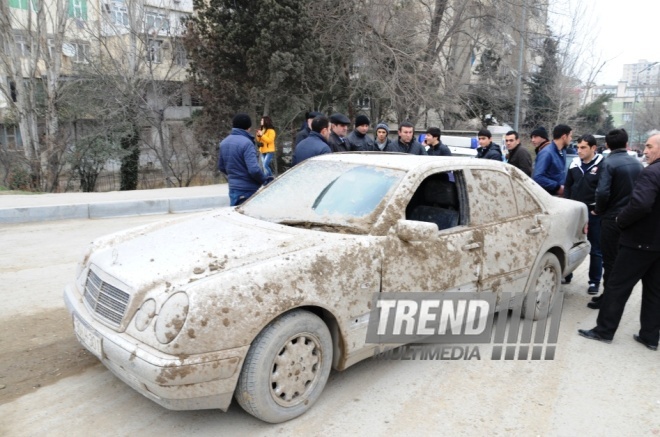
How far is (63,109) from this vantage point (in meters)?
19.2

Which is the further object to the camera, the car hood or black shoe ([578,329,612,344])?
black shoe ([578,329,612,344])

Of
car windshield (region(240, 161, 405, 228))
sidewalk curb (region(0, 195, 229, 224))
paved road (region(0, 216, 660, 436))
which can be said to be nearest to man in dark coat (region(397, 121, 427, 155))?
car windshield (region(240, 161, 405, 228))

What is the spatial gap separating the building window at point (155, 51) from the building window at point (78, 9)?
2.71 metres

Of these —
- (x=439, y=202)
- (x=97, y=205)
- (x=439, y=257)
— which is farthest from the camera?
(x=97, y=205)

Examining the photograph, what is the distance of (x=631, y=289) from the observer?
445cm

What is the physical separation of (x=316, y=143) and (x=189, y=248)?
132 inches

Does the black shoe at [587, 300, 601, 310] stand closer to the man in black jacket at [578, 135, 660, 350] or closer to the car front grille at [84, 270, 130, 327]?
the man in black jacket at [578, 135, 660, 350]

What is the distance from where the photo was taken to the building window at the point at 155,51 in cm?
2031

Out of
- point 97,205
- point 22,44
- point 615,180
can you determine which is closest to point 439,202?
point 615,180

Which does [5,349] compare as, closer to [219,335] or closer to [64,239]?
[219,335]

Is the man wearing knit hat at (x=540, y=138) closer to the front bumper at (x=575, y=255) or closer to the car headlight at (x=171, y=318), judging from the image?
the front bumper at (x=575, y=255)

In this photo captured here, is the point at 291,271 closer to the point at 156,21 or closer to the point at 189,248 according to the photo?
the point at 189,248

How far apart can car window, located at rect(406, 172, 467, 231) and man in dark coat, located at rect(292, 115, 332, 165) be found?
218 centimetres

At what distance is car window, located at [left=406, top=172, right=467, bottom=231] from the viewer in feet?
13.5
